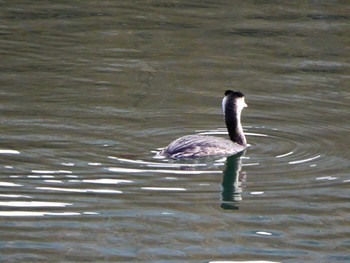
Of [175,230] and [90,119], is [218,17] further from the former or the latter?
[175,230]

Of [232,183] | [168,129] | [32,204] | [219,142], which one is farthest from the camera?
[168,129]

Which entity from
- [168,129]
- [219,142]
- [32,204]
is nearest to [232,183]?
[219,142]

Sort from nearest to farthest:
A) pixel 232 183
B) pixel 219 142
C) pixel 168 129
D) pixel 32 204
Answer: pixel 32 204 < pixel 232 183 < pixel 219 142 < pixel 168 129

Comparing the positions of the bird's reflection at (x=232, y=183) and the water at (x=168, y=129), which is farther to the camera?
the bird's reflection at (x=232, y=183)

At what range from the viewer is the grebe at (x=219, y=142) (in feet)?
38.5

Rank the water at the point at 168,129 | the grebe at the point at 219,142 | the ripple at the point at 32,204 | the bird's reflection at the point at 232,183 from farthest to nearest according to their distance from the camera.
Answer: the grebe at the point at 219,142, the bird's reflection at the point at 232,183, the ripple at the point at 32,204, the water at the point at 168,129

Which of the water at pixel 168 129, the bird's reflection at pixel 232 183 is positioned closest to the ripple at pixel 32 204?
the water at pixel 168 129

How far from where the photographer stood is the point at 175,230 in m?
9.66

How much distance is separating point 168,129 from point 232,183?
2.25 metres

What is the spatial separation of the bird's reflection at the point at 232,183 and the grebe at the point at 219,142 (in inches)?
6.2

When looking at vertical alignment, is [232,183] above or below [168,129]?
below

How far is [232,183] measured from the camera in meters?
11.1

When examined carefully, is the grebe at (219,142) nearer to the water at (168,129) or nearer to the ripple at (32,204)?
the water at (168,129)

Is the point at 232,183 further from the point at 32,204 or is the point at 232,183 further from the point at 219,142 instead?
the point at 32,204
